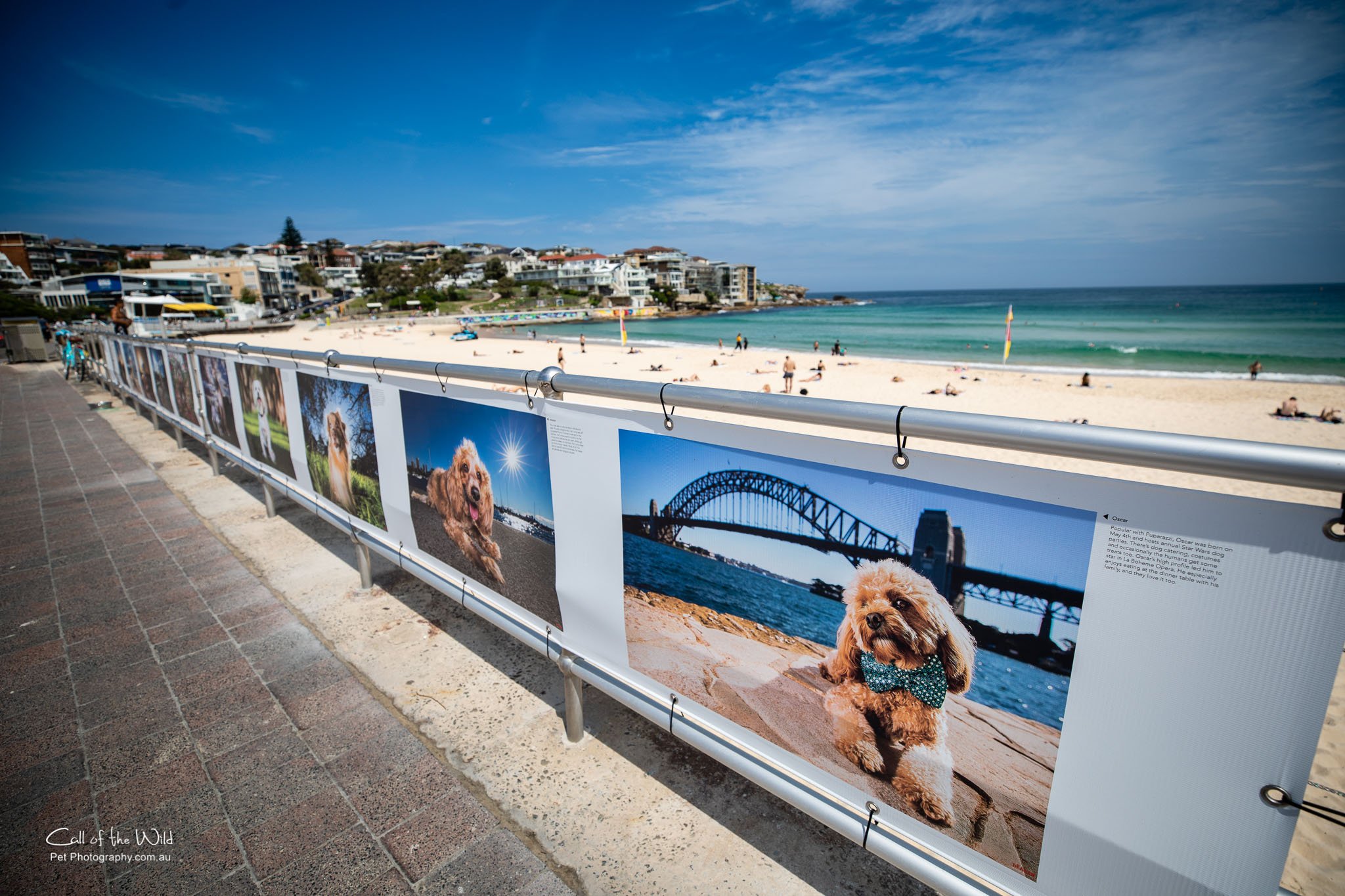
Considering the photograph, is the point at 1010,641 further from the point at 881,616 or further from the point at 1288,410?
the point at 1288,410

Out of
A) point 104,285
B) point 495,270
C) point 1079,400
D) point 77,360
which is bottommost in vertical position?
point 1079,400

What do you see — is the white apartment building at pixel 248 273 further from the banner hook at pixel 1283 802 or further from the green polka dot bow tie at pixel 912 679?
the banner hook at pixel 1283 802

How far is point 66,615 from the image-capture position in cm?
404

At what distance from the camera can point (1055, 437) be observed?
1.38 m

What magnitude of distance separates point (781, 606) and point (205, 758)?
279 centimetres

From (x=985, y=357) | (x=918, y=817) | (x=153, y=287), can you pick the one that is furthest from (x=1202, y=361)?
(x=153, y=287)

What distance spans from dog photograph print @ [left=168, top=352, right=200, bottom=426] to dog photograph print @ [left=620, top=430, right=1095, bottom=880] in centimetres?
781

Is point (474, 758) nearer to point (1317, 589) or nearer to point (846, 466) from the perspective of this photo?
point (846, 466)

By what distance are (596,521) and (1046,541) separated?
60.9 inches

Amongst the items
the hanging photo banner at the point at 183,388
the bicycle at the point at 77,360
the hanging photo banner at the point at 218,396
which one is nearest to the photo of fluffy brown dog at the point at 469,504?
the hanging photo banner at the point at 218,396

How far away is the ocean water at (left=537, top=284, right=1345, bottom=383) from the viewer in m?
33.8

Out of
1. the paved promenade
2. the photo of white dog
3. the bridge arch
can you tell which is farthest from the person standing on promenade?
the bridge arch

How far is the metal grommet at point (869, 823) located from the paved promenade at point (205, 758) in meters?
1.10

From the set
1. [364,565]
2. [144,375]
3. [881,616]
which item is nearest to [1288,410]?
[881,616]
